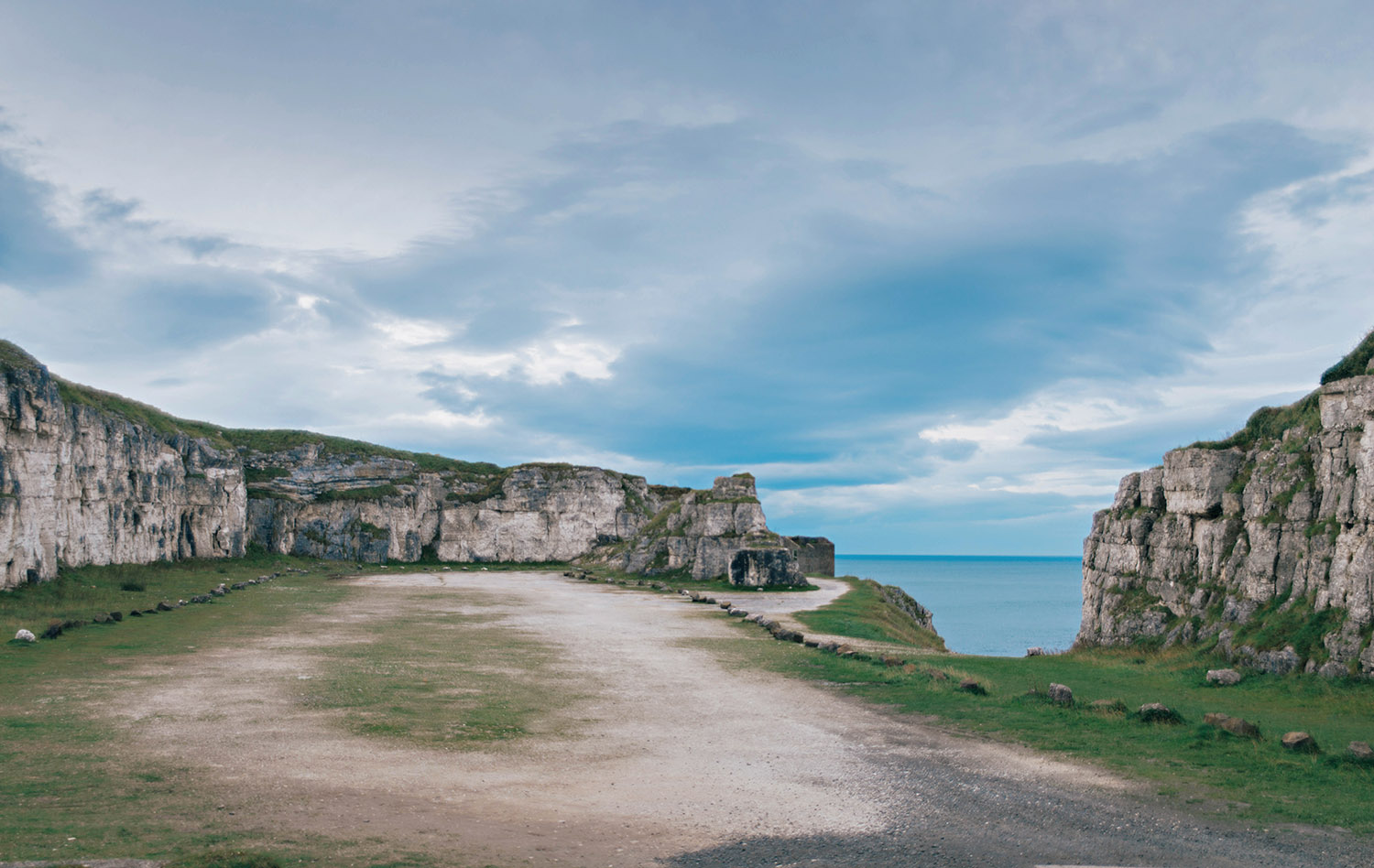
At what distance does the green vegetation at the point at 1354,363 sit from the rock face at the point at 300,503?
133 ft

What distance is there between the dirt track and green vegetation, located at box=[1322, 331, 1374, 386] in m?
17.3

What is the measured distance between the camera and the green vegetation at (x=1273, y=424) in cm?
2297

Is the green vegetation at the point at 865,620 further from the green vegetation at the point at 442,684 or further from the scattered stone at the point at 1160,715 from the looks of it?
the scattered stone at the point at 1160,715

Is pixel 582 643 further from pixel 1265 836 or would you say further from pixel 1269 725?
pixel 1265 836

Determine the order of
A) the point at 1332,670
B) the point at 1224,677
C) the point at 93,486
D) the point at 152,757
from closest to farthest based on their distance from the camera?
the point at 152,757, the point at 1332,670, the point at 1224,677, the point at 93,486

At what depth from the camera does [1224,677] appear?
64.3 ft

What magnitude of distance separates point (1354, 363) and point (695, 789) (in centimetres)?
2314

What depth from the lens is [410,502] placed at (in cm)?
10506

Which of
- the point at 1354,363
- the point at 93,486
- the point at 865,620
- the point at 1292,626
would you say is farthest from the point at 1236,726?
the point at 93,486

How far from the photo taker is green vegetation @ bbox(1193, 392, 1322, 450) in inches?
904

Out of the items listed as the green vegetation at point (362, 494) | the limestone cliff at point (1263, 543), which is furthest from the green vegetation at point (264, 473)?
the limestone cliff at point (1263, 543)

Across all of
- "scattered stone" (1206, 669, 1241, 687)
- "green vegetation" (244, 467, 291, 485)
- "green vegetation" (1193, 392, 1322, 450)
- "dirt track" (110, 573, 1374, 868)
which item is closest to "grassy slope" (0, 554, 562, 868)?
"dirt track" (110, 573, 1374, 868)

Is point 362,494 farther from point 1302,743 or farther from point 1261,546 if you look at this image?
point 1302,743

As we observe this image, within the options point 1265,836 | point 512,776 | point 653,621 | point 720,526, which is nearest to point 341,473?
point 720,526
